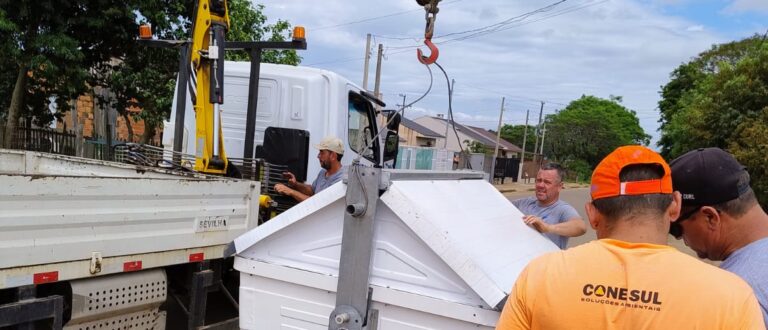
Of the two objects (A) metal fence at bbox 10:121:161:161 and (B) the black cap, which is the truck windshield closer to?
(B) the black cap

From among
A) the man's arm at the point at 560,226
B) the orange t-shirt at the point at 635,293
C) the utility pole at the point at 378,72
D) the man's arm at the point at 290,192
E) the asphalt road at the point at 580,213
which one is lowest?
the asphalt road at the point at 580,213

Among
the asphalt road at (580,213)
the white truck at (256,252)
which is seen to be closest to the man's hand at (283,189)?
the white truck at (256,252)

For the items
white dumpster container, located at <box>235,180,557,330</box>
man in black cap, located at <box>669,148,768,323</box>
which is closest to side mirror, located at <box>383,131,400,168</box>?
white dumpster container, located at <box>235,180,557,330</box>

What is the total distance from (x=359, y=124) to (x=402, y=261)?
3709mm

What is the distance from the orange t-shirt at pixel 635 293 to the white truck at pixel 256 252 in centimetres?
57

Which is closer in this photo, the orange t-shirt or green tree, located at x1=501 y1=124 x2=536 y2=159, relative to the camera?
the orange t-shirt

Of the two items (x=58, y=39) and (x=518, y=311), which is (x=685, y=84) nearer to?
(x=58, y=39)

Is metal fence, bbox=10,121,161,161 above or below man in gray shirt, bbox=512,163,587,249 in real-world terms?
below

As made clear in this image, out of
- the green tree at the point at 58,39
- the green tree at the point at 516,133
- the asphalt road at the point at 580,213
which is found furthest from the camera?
the green tree at the point at 516,133

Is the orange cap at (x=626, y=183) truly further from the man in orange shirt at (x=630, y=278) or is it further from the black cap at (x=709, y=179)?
the black cap at (x=709, y=179)

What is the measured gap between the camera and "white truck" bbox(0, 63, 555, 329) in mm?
2100

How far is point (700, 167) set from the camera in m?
1.70

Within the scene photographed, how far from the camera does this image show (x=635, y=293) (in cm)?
129

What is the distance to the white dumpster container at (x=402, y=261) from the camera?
79.5 inches
